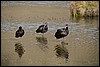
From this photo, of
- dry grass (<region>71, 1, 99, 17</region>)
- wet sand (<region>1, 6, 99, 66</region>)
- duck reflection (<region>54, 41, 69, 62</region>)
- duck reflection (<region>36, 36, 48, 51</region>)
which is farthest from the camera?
dry grass (<region>71, 1, 99, 17</region>)

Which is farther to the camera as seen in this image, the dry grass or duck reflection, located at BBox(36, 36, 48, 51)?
the dry grass

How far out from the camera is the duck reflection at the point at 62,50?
928 centimetres

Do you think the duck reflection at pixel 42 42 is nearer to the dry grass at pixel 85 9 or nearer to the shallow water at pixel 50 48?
the shallow water at pixel 50 48

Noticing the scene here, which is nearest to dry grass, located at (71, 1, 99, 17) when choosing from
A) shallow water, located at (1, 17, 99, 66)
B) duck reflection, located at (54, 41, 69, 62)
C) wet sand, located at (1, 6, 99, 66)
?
wet sand, located at (1, 6, 99, 66)

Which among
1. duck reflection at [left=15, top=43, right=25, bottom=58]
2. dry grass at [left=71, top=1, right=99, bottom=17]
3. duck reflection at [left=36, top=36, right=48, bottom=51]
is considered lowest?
dry grass at [left=71, top=1, right=99, bottom=17]

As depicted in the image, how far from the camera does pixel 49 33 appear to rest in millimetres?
12094

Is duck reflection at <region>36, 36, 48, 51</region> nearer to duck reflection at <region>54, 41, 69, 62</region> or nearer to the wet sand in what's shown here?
the wet sand

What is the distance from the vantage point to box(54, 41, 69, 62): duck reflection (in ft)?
30.4

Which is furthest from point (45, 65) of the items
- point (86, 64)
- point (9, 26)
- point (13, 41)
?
point (9, 26)

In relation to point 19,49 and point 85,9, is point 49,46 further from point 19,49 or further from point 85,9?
point 85,9

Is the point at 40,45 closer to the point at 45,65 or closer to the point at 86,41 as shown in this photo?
the point at 86,41

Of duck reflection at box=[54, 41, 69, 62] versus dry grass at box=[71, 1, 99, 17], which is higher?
duck reflection at box=[54, 41, 69, 62]

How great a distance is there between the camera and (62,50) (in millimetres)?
9867

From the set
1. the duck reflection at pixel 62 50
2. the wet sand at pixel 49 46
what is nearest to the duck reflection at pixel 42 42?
the wet sand at pixel 49 46
